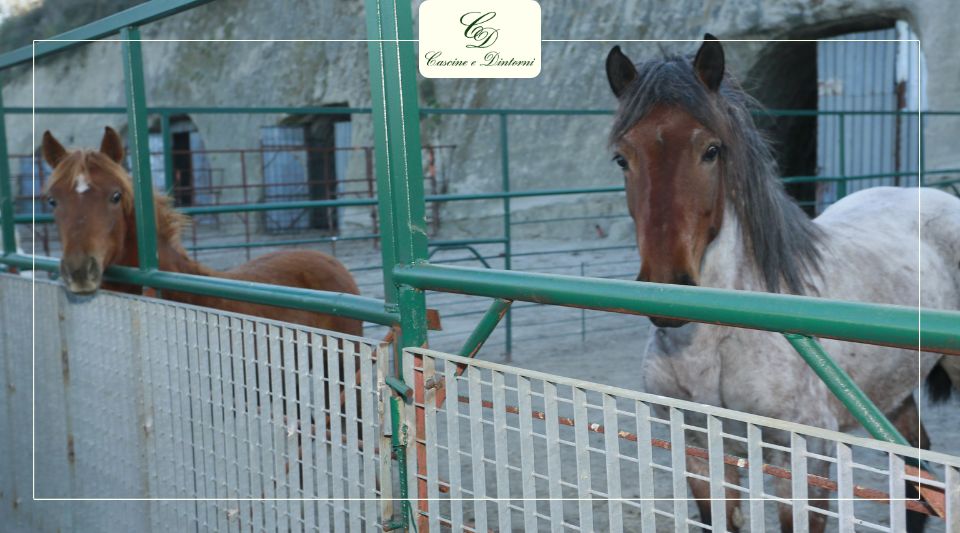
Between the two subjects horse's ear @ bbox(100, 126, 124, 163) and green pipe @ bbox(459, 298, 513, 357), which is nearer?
green pipe @ bbox(459, 298, 513, 357)

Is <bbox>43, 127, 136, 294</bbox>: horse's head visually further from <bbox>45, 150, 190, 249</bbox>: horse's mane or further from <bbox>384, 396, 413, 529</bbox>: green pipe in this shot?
<bbox>384, 396, 413, 529</bbox>: green pipe

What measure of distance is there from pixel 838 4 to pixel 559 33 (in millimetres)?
4725

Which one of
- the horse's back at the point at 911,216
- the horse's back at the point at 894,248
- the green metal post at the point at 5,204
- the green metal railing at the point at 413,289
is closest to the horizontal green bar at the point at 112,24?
the green metal railing at the point at 413,289

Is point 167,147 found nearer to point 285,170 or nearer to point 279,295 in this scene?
point 279,295

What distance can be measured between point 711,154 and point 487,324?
1.01 metres

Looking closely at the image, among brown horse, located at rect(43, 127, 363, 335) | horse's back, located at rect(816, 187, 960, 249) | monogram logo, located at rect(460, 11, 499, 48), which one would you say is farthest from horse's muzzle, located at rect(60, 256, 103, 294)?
horse's back, located at rect(816, 187, 960, 249)

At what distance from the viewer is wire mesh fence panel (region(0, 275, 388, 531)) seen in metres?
1.41

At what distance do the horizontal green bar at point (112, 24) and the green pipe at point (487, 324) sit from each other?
94cm

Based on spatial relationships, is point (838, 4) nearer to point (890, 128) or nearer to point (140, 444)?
point (890, 128)

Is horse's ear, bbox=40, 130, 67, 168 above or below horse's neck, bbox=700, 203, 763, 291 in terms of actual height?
above

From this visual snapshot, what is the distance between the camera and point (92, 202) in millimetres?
2752

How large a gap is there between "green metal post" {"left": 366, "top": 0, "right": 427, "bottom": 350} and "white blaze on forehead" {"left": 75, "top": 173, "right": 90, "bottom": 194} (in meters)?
1.73

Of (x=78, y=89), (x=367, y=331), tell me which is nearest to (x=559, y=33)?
(x=367, y=331)

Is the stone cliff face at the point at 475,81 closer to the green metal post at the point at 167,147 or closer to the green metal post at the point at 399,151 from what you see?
the green metal post at the point at 167,147
